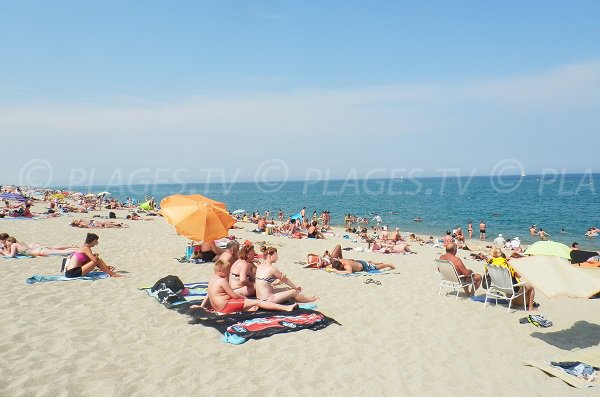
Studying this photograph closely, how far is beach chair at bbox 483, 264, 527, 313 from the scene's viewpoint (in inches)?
286

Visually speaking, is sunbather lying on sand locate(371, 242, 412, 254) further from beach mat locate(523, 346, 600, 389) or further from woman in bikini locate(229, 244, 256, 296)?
beach mat locate(523, 346, 600, 389)

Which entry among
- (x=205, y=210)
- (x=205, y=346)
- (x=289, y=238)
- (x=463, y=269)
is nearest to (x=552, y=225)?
(x=289, y=238)

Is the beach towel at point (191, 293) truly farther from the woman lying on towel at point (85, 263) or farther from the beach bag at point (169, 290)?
the woman lying on towel at point (85, 263)

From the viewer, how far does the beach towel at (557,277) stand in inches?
227

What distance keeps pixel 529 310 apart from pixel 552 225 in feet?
102

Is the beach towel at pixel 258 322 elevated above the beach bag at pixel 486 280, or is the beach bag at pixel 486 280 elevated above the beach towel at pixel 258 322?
the beach bag at pixel 486 280

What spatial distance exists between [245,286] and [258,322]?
4.87 ft

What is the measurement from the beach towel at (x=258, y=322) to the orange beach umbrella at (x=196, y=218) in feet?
10.6

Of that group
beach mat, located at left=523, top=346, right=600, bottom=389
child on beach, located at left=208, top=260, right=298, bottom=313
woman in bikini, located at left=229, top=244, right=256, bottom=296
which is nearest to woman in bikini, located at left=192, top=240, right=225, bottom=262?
woman in bikini, located at left=229, top=244, right=256, bottom=296

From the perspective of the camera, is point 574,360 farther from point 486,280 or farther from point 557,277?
point 486,280

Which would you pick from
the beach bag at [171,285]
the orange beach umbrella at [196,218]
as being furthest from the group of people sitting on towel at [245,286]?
the orange beach umbrella at [196,218]

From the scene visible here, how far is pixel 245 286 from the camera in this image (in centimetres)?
735

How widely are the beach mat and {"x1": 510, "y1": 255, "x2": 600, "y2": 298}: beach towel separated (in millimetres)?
743

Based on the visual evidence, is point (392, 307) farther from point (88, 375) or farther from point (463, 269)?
point (88, 375)
